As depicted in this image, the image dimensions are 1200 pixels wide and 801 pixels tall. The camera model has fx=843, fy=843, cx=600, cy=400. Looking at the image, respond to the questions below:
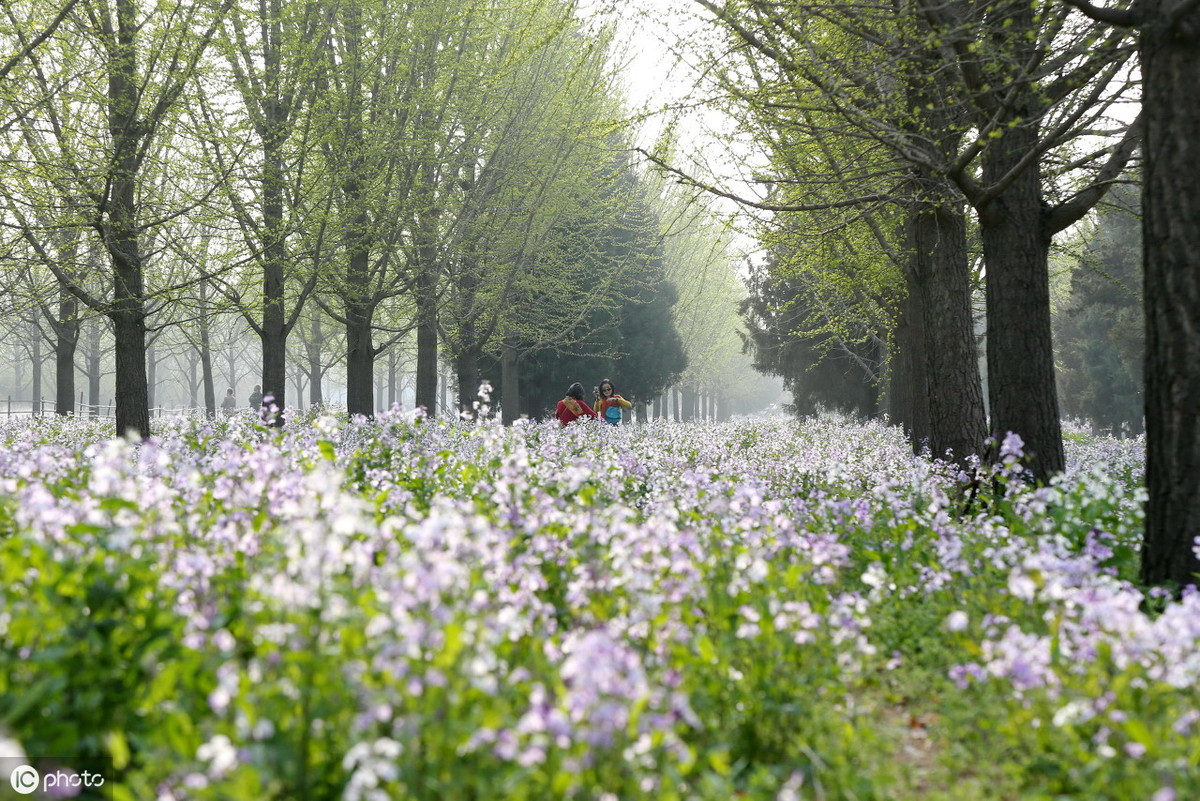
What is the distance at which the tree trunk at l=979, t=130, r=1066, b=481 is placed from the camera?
7559 millimetres

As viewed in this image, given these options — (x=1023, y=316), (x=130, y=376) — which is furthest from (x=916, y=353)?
(x=130, y=376)

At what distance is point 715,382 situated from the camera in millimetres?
57594

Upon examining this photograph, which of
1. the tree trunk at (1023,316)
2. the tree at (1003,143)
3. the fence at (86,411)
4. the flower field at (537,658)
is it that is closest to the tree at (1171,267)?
the flower field at (537,658)

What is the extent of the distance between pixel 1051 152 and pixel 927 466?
13.1 feet

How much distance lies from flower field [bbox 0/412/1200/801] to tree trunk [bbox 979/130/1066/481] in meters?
2.61

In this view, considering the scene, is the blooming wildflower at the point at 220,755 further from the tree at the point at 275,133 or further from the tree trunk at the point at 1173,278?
the tree at the point at 275,133

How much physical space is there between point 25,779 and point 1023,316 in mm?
7702

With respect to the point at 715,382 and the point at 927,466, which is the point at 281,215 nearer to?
the point at 927,466

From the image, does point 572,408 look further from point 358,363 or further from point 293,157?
point 293,157

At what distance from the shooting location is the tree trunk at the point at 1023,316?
24.8 feet

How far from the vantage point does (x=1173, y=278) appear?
4.88 metres

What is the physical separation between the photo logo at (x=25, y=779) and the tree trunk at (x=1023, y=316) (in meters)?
7.36

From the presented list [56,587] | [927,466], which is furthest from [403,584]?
[927,466]

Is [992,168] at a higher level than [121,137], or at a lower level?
lower
